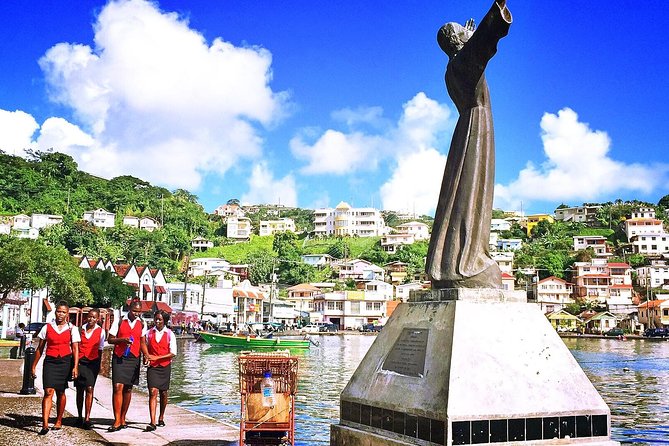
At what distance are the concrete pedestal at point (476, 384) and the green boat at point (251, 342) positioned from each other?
3929cm

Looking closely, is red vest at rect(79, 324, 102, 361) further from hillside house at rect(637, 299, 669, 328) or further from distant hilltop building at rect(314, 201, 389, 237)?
→ distant hilltop building at rect(314, 201, 389, 237)

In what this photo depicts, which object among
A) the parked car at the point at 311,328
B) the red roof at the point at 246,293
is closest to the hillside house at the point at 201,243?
the red roof at the point at 246,293

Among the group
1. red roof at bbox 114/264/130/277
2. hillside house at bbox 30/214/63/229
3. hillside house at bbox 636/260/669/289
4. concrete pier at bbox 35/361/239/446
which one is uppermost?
hillside house at bbox 30/214/63/229

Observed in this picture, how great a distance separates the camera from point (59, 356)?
9.05 m

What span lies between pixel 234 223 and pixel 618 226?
87.7m

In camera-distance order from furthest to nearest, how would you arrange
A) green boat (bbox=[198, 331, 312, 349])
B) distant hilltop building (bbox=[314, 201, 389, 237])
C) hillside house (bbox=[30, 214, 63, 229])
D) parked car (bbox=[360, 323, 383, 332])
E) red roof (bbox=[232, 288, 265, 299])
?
distant hilltop building (bbox=[314, 201, 389, 237]) < hillside house (bbox=[30, 214, 63, 229]) < parked car (bbox=[360, 323, 383, 332]) < red roof (bbox=[232, 288, 265, 299]) < green boat (bbox=[198, 331, 312, 349])

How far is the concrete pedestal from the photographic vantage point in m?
5.53

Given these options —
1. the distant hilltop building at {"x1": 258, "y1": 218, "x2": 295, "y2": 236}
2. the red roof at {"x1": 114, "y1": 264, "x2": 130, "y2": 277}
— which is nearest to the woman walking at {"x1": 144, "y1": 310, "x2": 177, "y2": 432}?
the red roof at {"x1": 114, "y1": 264, "x2": 130, "y2": 277}

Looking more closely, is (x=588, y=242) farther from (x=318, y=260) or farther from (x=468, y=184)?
(x=468, y=184)

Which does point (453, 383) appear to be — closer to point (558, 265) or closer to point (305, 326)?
point (305, 326)

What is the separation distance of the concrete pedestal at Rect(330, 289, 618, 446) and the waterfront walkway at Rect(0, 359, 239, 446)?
3135mm

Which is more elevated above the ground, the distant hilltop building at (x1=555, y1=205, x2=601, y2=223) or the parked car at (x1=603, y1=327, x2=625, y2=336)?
the distant hilltop building at (x1=555, y1=205, x2=601, y2=223)

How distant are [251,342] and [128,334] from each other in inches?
1532

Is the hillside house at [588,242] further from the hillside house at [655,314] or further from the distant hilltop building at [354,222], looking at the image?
the distant hilltop building at [354,222]
